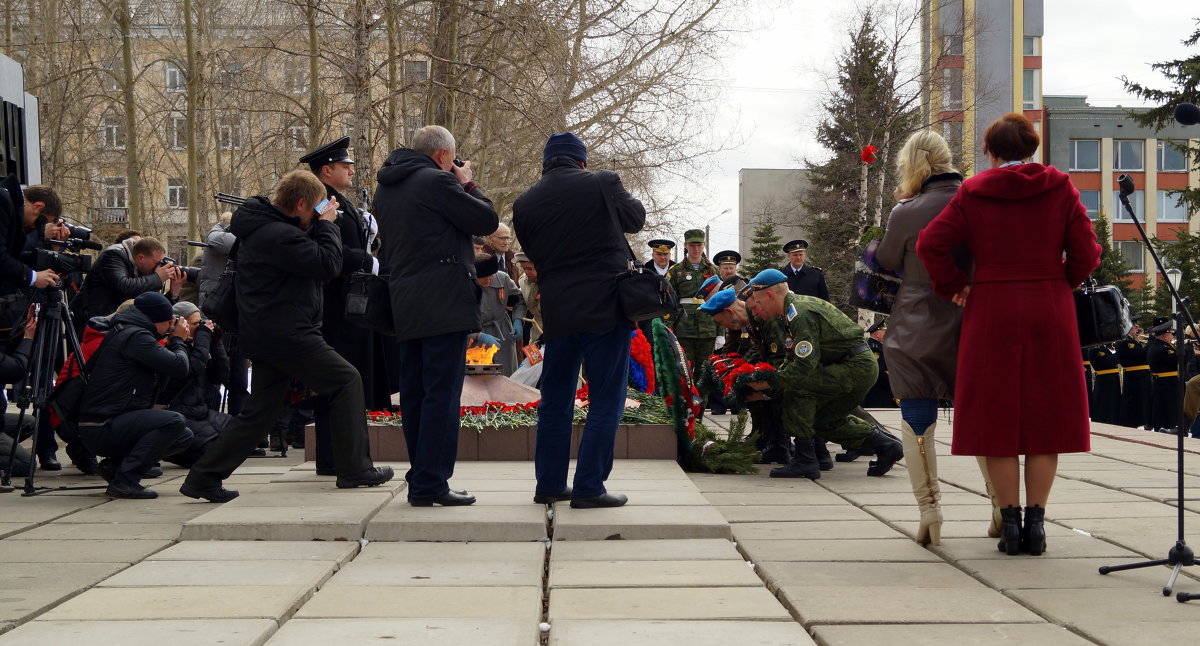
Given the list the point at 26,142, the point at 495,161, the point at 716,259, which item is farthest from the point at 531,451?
the point at 495,161

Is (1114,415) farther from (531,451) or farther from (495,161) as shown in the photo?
(531,451)

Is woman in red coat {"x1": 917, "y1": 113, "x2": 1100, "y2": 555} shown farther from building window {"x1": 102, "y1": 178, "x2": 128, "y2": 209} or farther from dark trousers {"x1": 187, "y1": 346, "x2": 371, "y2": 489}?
building window {"x1": 102, "y1": 178, "x2": 128, "y2": 209}

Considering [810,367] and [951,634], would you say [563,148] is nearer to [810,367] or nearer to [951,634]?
[810,367]

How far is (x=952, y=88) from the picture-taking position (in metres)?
37.7

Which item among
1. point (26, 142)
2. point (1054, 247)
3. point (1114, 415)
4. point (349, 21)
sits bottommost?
point (1114, 415)

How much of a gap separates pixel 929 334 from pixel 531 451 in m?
3.71

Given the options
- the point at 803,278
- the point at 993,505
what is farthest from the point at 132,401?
the point at 803,278

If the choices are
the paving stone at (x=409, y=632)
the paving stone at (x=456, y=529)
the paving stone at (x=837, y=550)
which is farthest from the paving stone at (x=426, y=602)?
the paving stone at (x=837, y=550)

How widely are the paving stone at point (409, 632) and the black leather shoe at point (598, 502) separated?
2180 mm

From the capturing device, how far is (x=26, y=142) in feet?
41.8

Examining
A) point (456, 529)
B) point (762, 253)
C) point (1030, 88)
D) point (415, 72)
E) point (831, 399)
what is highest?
point (1030, 88)

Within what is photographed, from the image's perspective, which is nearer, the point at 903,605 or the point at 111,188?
the point at 903,605

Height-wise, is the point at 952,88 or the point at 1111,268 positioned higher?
the point at 952,88

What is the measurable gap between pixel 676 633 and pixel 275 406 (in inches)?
143
